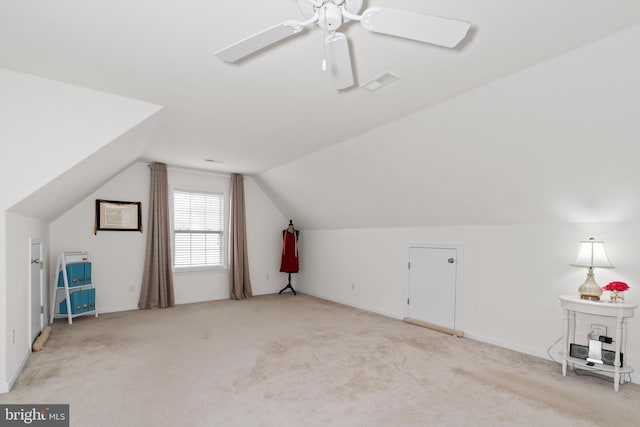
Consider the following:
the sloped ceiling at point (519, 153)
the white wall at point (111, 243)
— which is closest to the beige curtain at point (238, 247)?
the white wall at point (111, 243)

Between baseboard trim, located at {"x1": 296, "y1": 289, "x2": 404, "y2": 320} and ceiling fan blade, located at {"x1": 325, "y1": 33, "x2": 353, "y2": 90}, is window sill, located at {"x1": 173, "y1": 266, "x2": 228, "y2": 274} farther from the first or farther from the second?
ceiling fan blade, located at {"x1": 325, "y1": 33, "x2": 353, "y2": 90}

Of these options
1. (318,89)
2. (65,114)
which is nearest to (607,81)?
(318,89)

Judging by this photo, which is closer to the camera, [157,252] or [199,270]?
[157,252]

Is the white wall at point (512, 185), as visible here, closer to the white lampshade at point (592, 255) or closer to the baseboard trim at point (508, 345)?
the baseboard trim at point (508, 345)

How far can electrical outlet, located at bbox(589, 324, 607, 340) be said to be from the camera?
Result: 318 centimetres

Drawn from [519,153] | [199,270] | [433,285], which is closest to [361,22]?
[519,153]

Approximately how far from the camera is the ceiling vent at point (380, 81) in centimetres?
259

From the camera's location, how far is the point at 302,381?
2975 millimetres

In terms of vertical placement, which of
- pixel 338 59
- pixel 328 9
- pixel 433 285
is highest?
pixel 328 9

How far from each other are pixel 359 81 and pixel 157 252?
456 centimetres

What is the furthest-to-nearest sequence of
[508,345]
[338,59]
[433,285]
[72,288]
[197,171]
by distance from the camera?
[197,171] → [72,288] → [433,285] → [508,345] → [338,59]

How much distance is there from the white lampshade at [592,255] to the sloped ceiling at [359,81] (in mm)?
425

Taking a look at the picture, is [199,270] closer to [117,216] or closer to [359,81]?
[117,216]

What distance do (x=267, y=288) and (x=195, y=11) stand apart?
232 inches
